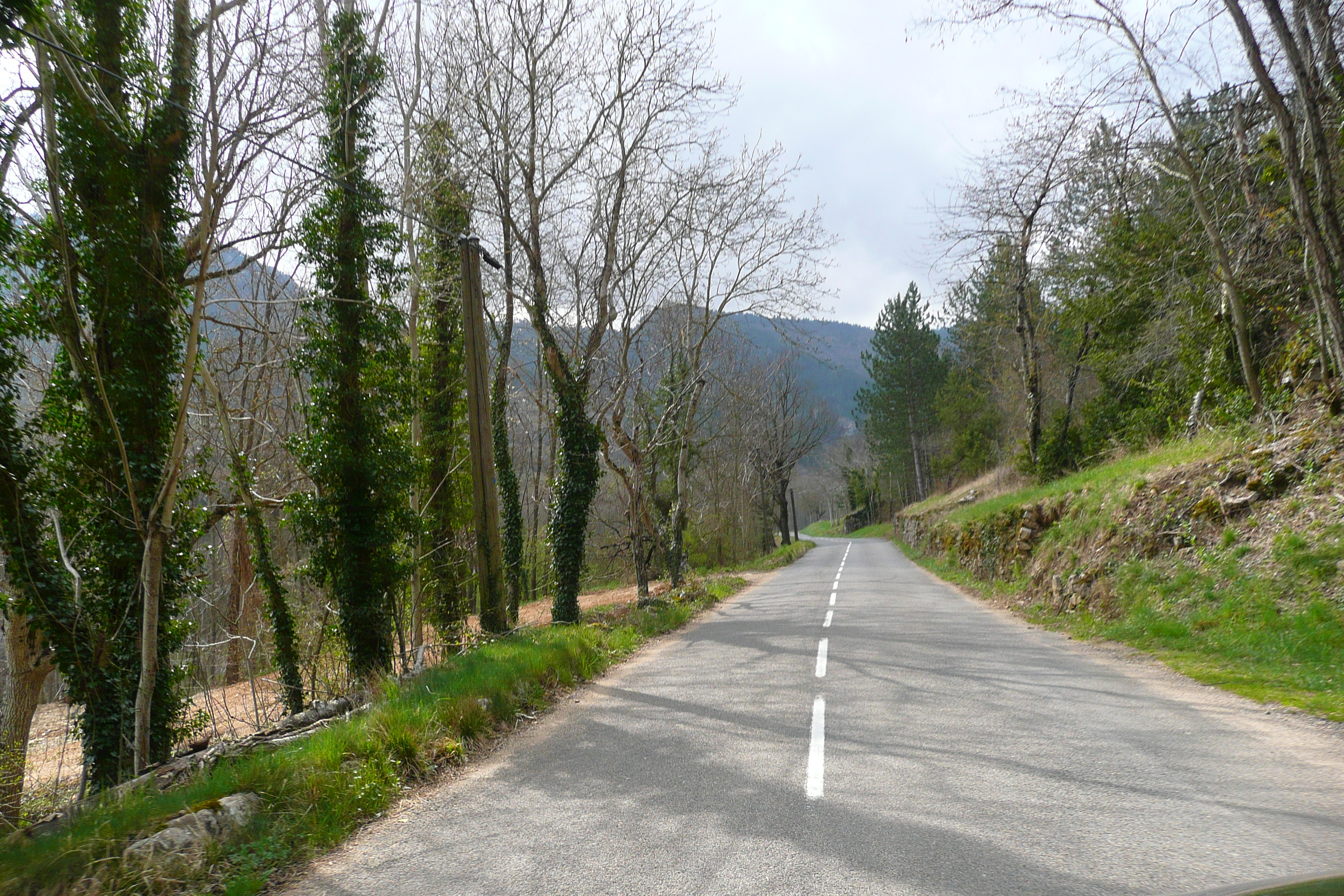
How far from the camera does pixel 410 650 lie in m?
13.4

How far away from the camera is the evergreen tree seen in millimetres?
55125

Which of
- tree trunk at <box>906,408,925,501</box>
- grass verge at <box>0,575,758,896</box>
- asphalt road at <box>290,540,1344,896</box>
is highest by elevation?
tree trunk at <box>906,408,925,501</box>

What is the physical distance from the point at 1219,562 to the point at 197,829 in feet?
37.7

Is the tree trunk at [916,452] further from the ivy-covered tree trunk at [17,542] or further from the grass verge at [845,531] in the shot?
the ivy-covered tree trunk at [17,542]

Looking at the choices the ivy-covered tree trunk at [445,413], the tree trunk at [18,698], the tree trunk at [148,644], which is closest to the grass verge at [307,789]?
the tree trunk at [148,644]

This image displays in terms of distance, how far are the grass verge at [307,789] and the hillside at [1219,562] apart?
7068mm

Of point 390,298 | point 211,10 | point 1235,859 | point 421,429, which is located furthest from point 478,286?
point 1235,859

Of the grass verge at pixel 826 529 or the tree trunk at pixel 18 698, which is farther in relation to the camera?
the grass verge at pixel 826 529

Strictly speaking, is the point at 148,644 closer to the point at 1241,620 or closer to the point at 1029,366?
the point at 1241,620

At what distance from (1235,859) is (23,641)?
1290cm

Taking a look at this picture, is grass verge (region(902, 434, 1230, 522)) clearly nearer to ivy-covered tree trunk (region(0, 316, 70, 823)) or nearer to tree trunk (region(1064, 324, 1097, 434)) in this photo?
tree trunk (region(1064, 324, 1097, 434))

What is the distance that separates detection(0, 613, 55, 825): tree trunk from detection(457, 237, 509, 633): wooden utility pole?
5299mm

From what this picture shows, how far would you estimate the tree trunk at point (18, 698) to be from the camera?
8.38 metres

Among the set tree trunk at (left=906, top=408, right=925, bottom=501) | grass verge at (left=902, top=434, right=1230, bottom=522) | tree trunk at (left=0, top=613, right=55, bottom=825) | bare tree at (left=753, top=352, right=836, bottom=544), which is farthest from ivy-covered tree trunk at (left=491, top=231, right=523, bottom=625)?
tree trunk at (left=906, top=408, right=925, bottom=501)
